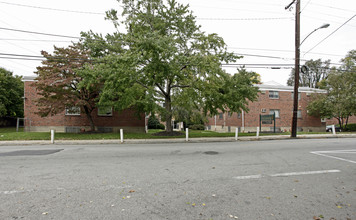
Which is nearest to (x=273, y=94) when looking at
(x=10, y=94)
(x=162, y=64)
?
(x=162, y=64)

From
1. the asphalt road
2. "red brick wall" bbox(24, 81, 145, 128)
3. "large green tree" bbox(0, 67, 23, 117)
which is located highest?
"large green tree" bbox(0, 67, 23, 117)

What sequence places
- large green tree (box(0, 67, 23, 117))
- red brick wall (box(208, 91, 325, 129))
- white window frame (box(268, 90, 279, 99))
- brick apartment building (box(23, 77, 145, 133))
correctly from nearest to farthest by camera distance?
1. brick apartment building (box(23, 77, 145, 133))
2. large green tree (box(0, 67, 23, 117))
3. red brick wall (box(208, 91, 325, 129))
4. white window frame (box(268, 90, 279, 99))

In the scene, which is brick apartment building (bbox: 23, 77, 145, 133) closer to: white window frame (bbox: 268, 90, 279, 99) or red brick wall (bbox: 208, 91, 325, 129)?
red brick wall (bbox: 208, 91, 325, 129)

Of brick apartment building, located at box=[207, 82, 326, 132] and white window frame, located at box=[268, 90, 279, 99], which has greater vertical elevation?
white window frame, located at box=[268, 90, 279, 99]

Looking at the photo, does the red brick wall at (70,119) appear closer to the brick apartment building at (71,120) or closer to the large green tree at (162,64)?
the brick apartment building at (71,120)

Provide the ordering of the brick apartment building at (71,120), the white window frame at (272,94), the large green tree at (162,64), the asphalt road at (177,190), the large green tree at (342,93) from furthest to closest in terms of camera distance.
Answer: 1. the white window frame at (272,94)
2. the large green tree at (342,93)
3. the brick apartment building at (71,120)
4. the large green tree at (162,64)
5. the asphalt road at (177,190)

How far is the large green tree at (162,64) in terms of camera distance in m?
12.0

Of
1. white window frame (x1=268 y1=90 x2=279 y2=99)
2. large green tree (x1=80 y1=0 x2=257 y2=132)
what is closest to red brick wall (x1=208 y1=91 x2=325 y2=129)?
white window frame (x1=268 y1=90 x2=279 y2=99)

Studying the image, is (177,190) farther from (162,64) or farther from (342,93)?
(342,93)

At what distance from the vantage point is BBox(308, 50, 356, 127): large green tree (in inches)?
859

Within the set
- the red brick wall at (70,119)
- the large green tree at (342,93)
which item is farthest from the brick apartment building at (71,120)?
the large green tree at (342,93)

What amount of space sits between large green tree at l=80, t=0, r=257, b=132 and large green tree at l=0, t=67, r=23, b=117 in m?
18.4

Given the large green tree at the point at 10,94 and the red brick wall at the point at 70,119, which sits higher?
the large green tree at the point at 10,94

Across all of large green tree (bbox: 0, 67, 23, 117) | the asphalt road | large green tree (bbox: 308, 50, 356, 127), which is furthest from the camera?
large green tree (bbox: 0, 67, 23, 117)
